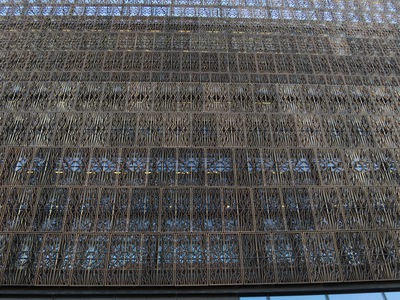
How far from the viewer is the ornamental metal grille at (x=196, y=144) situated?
38.5ft

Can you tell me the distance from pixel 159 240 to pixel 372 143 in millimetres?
10000

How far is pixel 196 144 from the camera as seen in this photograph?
1406 cm

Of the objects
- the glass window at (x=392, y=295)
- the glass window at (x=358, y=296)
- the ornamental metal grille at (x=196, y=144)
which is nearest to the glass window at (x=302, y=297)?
the glass window at (x=358, y=296)

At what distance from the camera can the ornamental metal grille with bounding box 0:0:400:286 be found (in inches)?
462

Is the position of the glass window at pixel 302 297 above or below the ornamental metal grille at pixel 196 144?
below

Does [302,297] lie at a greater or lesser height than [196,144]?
lesser

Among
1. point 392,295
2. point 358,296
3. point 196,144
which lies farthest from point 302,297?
point 196,144

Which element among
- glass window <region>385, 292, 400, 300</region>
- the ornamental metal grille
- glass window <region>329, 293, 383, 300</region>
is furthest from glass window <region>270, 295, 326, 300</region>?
glass window <region>385, 292, 400, 300</region>

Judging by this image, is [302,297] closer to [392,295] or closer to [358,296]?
[358,296]

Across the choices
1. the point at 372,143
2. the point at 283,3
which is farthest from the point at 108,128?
the point at 283,3

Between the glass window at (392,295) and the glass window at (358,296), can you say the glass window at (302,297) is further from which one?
the glass window at (392,295)

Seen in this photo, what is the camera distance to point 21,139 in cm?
1408

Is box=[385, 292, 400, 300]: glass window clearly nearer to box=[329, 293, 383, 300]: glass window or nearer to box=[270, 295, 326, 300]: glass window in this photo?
box=[329, 293, 383, 300]: glass window

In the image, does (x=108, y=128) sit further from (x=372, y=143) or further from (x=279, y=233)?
A: (x=372, y=143)
